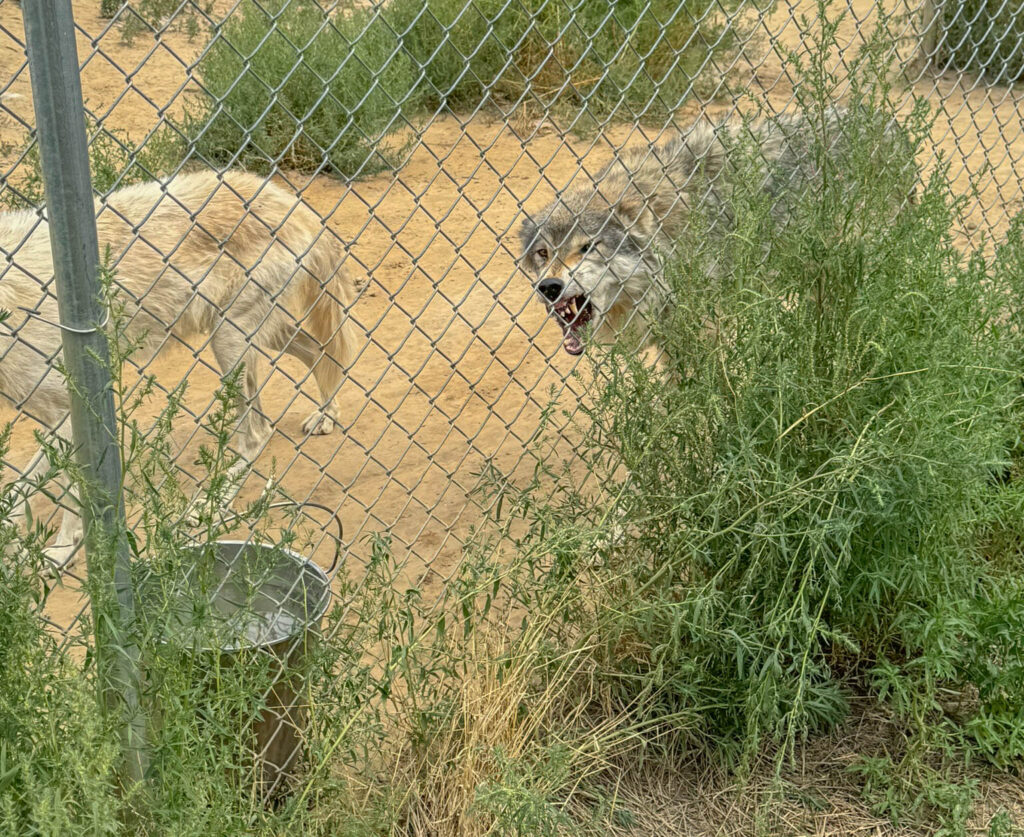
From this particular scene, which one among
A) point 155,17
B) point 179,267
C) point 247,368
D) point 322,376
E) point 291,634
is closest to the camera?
point 291,634

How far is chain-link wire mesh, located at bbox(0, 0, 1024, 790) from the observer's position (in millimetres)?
3438

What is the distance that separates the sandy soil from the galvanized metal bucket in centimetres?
28

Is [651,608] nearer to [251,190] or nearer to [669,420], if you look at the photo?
[669,420]

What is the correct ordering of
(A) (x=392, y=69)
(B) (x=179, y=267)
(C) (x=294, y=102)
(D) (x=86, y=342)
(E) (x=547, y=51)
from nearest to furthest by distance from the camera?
(D) (x=86, y=342)
(B) (x=179, y=267)
(C) (x=294, y=102)
(A) (x=392, y=69)
(E) (x=547, y=51)

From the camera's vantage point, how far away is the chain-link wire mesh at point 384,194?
3438 mm

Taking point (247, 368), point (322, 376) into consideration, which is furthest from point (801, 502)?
point (322, 376)

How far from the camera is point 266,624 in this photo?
267 centimetres

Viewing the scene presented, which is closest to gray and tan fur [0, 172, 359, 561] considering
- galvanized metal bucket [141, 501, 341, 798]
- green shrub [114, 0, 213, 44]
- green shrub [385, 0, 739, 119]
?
galvanized metal bucket [141, 501, 341, 798]

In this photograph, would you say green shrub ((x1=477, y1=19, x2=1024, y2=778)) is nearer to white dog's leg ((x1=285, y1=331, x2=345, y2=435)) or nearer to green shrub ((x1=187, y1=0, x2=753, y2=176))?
white dog's leg ((x1=285, y1=331, x2=345, y2=435))

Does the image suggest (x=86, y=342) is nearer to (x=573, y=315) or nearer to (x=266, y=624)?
(x=266, y=624)

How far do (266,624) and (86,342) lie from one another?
0.94 m

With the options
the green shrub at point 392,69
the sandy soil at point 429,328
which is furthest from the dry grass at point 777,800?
the green shrub at point 392,69

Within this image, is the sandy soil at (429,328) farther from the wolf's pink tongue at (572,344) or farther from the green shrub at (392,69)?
the green shrub at (392,69)

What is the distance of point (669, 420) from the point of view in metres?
2.74
